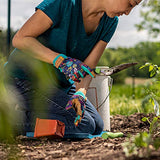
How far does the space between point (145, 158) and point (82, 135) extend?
3.72 ft

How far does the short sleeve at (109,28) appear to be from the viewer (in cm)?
238

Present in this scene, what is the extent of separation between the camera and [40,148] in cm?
189

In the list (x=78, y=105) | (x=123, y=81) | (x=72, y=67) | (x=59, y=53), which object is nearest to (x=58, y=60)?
(x=72, y=67)

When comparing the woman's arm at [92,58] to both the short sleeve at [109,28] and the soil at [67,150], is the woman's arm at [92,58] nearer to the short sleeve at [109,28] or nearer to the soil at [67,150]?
the short sleeve at [109,28]

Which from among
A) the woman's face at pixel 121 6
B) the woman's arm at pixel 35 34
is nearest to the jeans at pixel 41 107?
the woman's arm at pixel 35 34

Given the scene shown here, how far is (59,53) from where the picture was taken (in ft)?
7.16

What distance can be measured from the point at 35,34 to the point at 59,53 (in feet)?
0.89

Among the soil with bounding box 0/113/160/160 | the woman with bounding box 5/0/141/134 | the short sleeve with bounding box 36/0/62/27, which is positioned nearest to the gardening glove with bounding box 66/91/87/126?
the woman with bounding box 5/0/141/134

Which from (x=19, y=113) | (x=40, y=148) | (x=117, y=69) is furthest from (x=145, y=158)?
(x=19, y=113)

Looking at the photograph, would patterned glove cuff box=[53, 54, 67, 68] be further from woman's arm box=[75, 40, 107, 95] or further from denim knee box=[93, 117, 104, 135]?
denim knee box=[93, 117, 104, 135]

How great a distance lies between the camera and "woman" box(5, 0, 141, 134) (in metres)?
1.99

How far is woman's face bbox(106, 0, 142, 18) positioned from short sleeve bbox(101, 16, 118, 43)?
0.35 meters

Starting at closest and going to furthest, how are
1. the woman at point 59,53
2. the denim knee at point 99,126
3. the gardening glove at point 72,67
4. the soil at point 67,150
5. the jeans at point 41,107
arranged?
the soil at point 67,150
the gardening glove at point 72,67
the woman at point 59,53
the jeans at point 41,107
the denim knee at point 99,126

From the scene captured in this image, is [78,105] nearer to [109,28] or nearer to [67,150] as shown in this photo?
[67,150]
